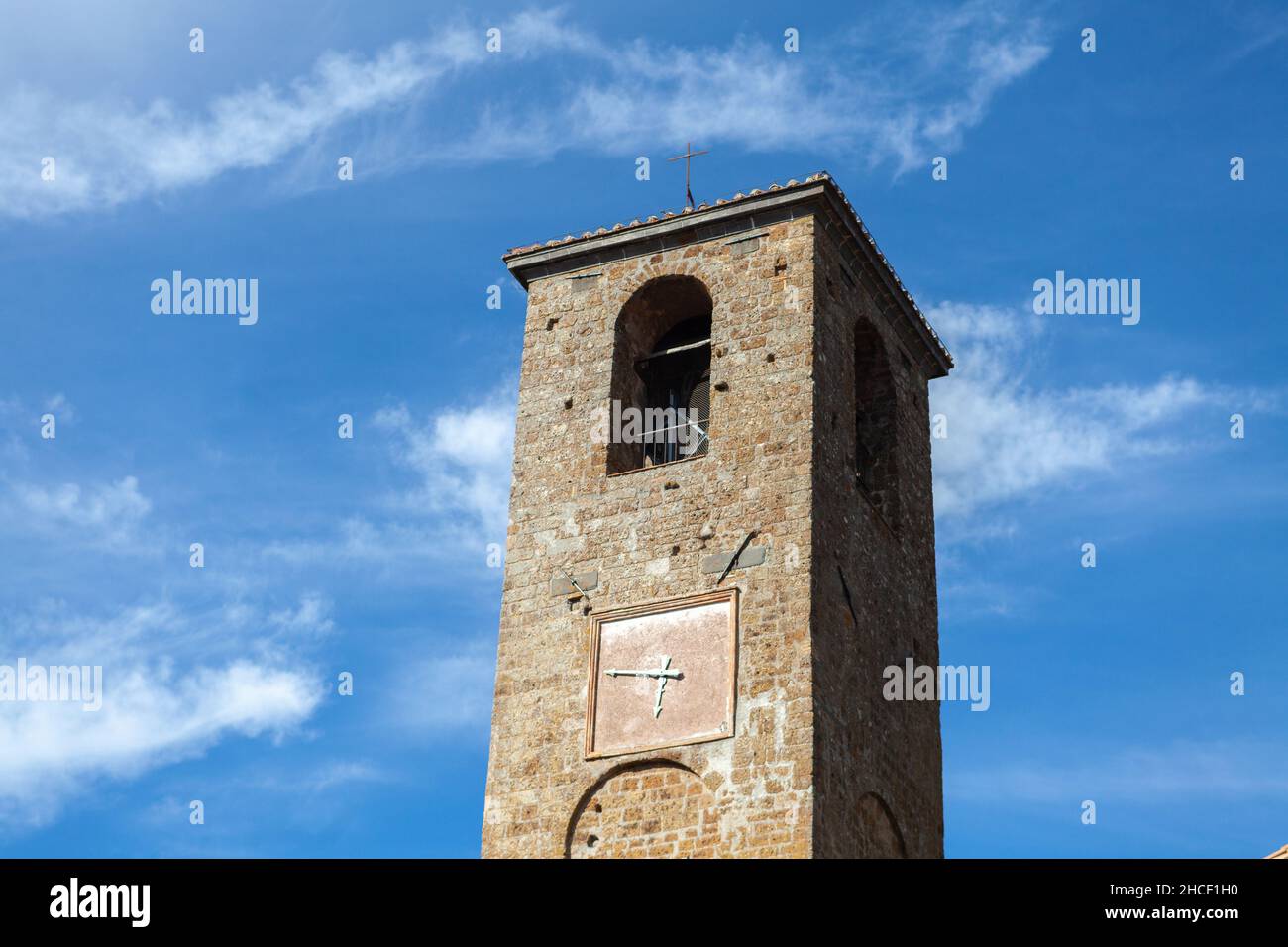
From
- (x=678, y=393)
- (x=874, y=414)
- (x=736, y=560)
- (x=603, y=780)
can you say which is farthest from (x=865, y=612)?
(x=678, y=393)

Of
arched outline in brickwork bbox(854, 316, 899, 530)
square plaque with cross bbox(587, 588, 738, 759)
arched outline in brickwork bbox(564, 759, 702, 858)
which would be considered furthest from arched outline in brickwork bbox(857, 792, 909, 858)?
arched outline in brickwork bbox(854, 316, 899, 530)

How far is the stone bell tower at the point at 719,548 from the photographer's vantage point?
20938mm

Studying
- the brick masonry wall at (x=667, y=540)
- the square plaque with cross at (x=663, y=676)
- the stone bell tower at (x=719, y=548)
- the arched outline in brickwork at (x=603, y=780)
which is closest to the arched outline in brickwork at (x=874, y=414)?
the stone bell tower at (x=719, y=548)

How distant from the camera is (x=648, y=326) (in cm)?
2508

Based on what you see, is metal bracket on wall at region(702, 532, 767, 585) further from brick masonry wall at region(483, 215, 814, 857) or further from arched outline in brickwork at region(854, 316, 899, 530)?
arched outline in brickwork at region(854, 316, 899, 530)

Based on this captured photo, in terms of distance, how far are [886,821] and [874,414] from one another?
5.60 metres

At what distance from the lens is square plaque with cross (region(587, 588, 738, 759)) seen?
69.5 feet

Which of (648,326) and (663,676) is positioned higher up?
(648,326)

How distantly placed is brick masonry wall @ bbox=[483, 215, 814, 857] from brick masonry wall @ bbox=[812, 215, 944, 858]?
296mm

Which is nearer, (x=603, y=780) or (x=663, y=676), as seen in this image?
(x=603, y=780)

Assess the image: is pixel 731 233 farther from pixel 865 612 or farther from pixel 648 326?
pixel 865 612

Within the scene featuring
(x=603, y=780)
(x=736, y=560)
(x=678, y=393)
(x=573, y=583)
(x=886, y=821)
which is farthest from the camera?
(x=678, y=393)

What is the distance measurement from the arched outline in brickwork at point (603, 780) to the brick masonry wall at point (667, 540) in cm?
3

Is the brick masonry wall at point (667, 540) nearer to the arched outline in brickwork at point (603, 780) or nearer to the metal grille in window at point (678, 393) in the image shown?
the arched outline in brickwork at point (603, 780)
